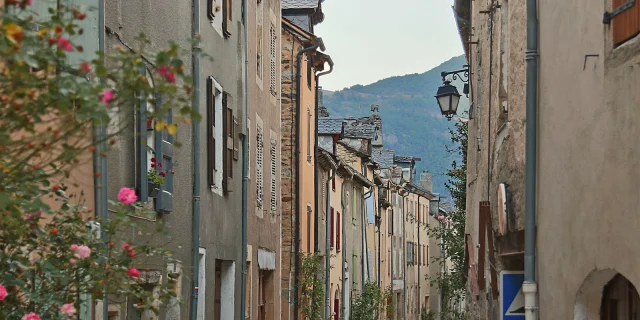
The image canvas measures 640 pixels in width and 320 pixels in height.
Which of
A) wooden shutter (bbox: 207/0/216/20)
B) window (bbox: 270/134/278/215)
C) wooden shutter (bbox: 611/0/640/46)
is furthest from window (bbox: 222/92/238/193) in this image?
wooden shutter (bbox: 611/0/640/46)

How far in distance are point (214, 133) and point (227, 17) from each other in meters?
1.89

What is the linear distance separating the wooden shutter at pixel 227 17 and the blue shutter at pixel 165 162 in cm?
388

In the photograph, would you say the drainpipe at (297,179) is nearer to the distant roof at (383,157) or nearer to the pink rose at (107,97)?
the pink rose at (107,97)

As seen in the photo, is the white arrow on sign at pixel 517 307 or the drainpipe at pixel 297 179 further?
the drainpipe at pixel 297 179

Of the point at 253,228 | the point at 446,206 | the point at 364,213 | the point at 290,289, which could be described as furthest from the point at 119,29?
the point at 446,206

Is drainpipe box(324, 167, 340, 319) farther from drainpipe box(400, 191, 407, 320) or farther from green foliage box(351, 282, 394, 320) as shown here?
drainpipe box(400, 191, 407, 320)

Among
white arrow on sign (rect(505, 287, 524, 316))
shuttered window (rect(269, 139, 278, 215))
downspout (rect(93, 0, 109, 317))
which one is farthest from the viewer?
shuttered window (rect(269, 139, 278, 215))

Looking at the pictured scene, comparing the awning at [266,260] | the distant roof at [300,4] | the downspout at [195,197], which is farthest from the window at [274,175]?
the downspout at [195,197]

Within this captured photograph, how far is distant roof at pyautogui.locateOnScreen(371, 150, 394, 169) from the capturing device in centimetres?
5869

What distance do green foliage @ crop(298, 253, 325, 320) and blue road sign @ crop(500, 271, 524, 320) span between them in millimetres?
13855

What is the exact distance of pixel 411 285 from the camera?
2586 inches

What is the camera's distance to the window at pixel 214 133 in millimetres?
15633

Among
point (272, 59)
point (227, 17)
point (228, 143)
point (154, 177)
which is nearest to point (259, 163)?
point (272, 59)

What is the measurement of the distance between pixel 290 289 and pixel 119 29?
47.0 feet
